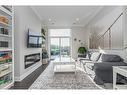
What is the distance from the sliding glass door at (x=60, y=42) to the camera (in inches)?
413

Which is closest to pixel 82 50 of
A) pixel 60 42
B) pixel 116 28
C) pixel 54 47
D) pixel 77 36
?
pixel 77 36

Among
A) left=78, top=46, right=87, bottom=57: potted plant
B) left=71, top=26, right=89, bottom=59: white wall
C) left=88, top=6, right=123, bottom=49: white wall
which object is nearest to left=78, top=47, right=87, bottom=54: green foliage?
left=78, top=46, right=87, bottom=57: potted plant

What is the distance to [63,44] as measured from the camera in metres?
10.6

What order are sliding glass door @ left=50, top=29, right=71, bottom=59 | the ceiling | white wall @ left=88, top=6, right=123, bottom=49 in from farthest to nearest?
sliding glass door @ left=50, top=29, right=71, bottom=59 → the ceiling → white wall @ left=88, top=6, right=123, bottom=49

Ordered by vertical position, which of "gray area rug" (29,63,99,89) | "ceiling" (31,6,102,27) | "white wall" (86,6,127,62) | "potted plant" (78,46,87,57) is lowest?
"gray area rug" (29,63,99,89)

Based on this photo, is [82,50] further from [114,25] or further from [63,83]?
[63,83]

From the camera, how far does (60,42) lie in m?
10.6

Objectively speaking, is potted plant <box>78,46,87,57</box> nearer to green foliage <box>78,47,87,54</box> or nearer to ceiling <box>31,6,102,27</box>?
green foliage <box>78,47,87,54</box>

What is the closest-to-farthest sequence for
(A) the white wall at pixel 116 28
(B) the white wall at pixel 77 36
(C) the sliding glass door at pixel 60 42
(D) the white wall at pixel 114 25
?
(A) the white wall at pixel 116 28 < (D) the white wall at pixel 114 25 < (B) the white wall at pixel 77 36 < (C) the sliding glass door at pixel 60 42

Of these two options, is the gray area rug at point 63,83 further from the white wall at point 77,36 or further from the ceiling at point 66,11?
the white wall at point 77,36

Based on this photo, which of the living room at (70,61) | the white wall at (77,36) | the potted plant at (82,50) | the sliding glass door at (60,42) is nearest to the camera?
the living room at (70,61)

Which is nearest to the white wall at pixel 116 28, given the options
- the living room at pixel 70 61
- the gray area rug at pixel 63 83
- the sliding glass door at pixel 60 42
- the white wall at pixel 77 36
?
the living room at pixel 70 61

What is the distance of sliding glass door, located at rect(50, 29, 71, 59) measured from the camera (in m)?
10.5

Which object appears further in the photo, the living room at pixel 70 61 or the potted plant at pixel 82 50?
the potted plant at pixel 82 50
